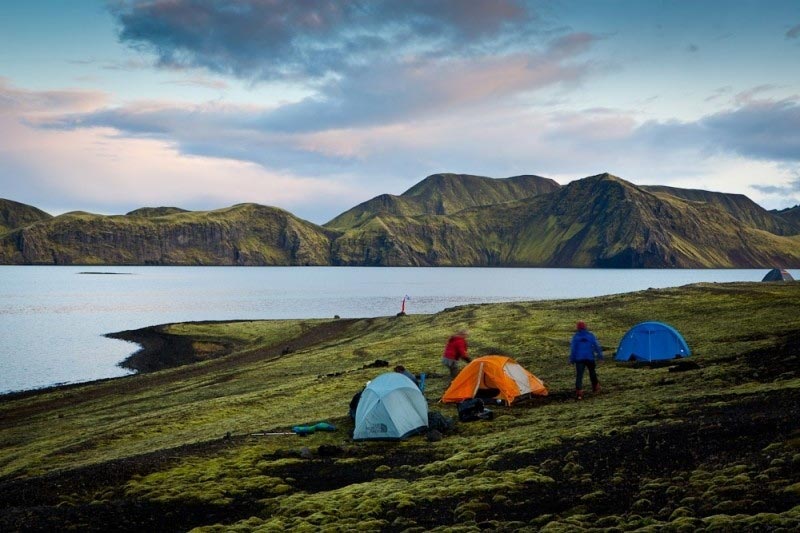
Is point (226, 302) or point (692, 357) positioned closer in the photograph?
point (692, 357)

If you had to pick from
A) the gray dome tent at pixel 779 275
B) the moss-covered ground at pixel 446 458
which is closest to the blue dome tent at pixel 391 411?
the moss-covered ground at pixel 446 458

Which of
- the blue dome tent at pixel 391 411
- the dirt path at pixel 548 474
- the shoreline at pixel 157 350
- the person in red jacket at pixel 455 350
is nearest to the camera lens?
the dirt path at pixel 548 474

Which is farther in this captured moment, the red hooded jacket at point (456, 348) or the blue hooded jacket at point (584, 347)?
the red hooded jacket at point (456, 348)

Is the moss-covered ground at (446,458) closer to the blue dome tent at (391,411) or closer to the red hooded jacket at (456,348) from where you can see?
the blue dome tent at (391,411)

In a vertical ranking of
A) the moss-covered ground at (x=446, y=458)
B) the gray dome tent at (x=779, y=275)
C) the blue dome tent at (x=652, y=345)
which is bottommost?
the moss-covered ground at (x=446, y=458)

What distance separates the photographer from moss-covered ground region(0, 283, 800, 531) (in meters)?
14.9

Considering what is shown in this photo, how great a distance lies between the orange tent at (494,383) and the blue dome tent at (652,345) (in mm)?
10774

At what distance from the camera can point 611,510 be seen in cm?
1438

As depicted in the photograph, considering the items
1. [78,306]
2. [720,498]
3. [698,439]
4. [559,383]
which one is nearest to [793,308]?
[559,383]

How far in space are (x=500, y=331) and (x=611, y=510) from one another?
4867cm

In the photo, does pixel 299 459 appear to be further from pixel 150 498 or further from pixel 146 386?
pixel 146 386

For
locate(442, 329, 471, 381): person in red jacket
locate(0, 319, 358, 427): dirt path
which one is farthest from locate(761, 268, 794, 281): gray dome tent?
locate(442, 329, 471, 381): person in red jacket

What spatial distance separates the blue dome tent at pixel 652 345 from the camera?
127 ft

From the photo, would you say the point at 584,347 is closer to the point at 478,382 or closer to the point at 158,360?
the point at 478,382
